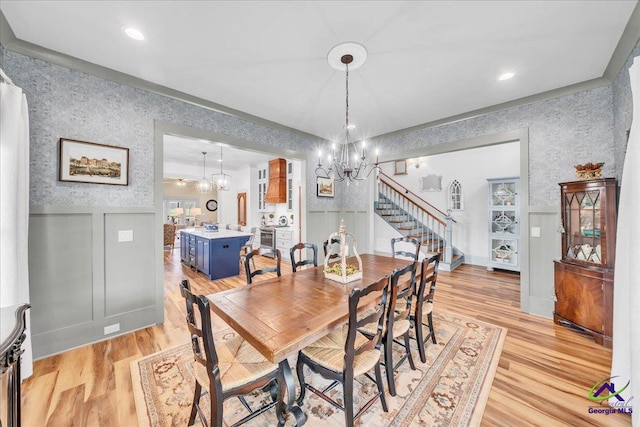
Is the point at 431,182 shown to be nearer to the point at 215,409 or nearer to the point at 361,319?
the point at 361,319

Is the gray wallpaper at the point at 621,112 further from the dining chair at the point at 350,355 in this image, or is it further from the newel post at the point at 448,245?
the newel post at the point at 448,245

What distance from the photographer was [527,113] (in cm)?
314

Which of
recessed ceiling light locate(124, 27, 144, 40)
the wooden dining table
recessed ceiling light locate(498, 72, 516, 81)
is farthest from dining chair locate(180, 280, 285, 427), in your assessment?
recessed ceiling light locate(498, 72, 516, 81)

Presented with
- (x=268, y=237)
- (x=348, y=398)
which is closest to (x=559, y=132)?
(x=348, y=398)

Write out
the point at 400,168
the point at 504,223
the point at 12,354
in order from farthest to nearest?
the point at 400,168
the point at 504,223
the point at 12,354

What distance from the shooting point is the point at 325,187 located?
4.94 meters

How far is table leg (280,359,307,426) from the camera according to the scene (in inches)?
53.6

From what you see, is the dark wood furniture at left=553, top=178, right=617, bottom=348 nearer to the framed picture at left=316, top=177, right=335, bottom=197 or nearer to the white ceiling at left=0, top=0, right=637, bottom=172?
the white ceiling at left=0, top=0, right=637, bottom=172

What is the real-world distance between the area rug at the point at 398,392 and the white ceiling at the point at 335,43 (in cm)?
278

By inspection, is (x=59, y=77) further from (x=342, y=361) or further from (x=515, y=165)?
(x=515, y=165)

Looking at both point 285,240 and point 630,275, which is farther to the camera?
point 285,240

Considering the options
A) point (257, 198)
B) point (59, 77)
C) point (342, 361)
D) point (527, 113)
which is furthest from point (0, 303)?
point (257, 198)

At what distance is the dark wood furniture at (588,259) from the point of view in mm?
2398

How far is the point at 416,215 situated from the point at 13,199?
7.03m
